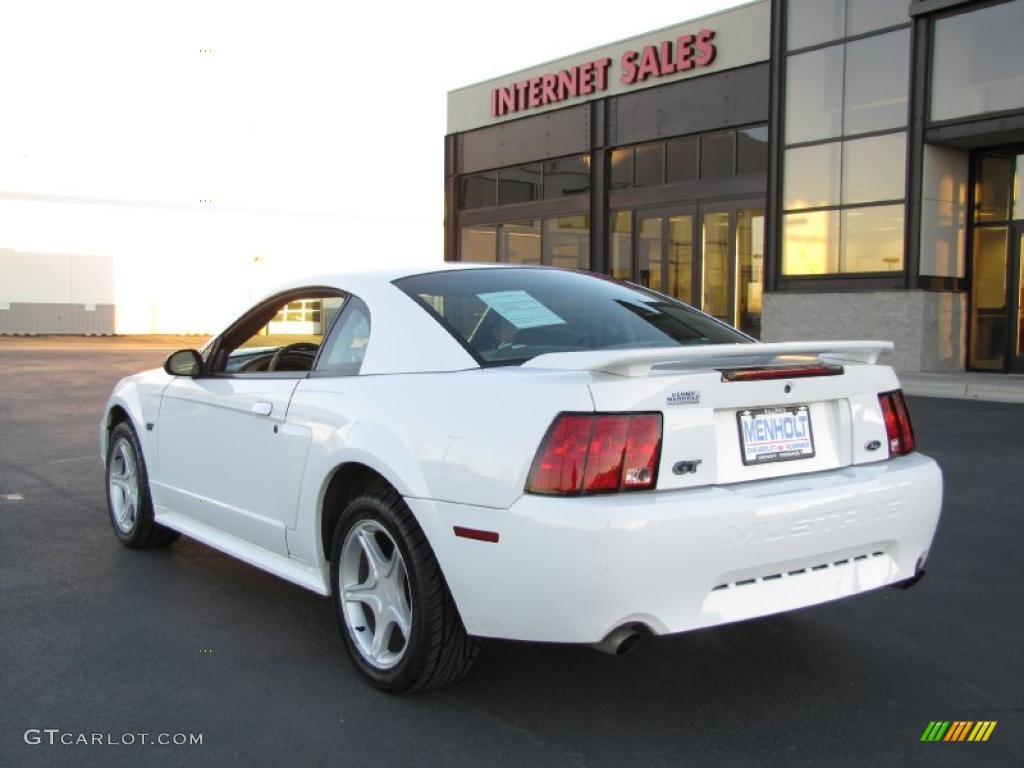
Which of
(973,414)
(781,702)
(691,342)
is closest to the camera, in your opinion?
(781,702)

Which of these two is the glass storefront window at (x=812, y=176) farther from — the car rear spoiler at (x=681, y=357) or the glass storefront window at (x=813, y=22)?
the car rear spoiler at (x=681, y=357)

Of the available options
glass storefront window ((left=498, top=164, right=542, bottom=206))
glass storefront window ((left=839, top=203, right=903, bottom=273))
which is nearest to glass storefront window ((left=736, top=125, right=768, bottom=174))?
glass storefront window ((left=839, top=203, right=903, bottom=273))

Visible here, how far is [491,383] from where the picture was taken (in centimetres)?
321

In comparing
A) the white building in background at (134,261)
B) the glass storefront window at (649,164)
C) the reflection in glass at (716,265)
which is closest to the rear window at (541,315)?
the reflection in glass at (716,265)

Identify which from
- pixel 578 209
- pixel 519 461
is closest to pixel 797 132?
pixel 578 209

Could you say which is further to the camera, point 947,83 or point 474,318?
point 947,83

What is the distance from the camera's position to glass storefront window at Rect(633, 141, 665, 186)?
2258 cm

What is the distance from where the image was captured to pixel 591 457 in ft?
9.75

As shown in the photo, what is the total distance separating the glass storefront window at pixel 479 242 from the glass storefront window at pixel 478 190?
1.99 feet

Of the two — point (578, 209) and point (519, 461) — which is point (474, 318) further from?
point (578, 209)

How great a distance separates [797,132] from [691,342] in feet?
51.9

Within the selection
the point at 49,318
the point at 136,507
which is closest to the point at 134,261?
the point at 49,318

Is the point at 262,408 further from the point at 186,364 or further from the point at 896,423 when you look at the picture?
the point at 896,423

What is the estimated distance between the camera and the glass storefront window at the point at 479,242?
27391 mm
